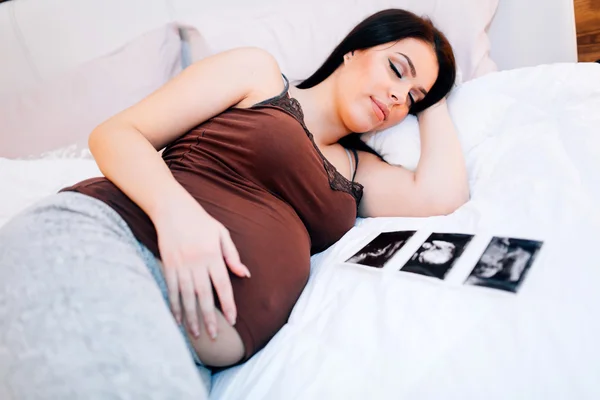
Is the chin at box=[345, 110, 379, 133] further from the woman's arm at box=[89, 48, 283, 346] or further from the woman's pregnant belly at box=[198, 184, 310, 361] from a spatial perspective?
the woman's pregnant belly at box=[198, 184, 310, 361]

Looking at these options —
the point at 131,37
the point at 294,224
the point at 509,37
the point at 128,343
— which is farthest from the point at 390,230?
the point at 131,37

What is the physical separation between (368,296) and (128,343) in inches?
14.1

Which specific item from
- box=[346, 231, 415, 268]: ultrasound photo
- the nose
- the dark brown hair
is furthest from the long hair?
box=[346, 231, 415, 268]: ultrasound photo

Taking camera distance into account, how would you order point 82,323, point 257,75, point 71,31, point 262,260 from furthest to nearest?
point 71,31, point 257,75, point 262,260, point 82,323

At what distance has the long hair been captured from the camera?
1162 mm

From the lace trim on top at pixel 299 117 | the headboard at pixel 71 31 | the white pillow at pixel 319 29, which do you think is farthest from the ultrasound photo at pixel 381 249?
the headboard at pixel 71 31

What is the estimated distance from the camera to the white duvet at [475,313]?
497 mm

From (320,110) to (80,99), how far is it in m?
0.77

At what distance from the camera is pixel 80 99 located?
1363 millimetres

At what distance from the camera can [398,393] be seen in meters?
0.51

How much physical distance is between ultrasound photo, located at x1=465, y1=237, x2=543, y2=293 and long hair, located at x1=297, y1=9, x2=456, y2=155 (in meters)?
0.63

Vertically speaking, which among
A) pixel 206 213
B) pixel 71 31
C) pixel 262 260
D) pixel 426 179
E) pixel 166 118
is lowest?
pixel 426 179

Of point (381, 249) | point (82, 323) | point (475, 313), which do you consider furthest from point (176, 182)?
point (475, 313)

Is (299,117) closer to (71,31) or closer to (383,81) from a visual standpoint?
(383,81)
